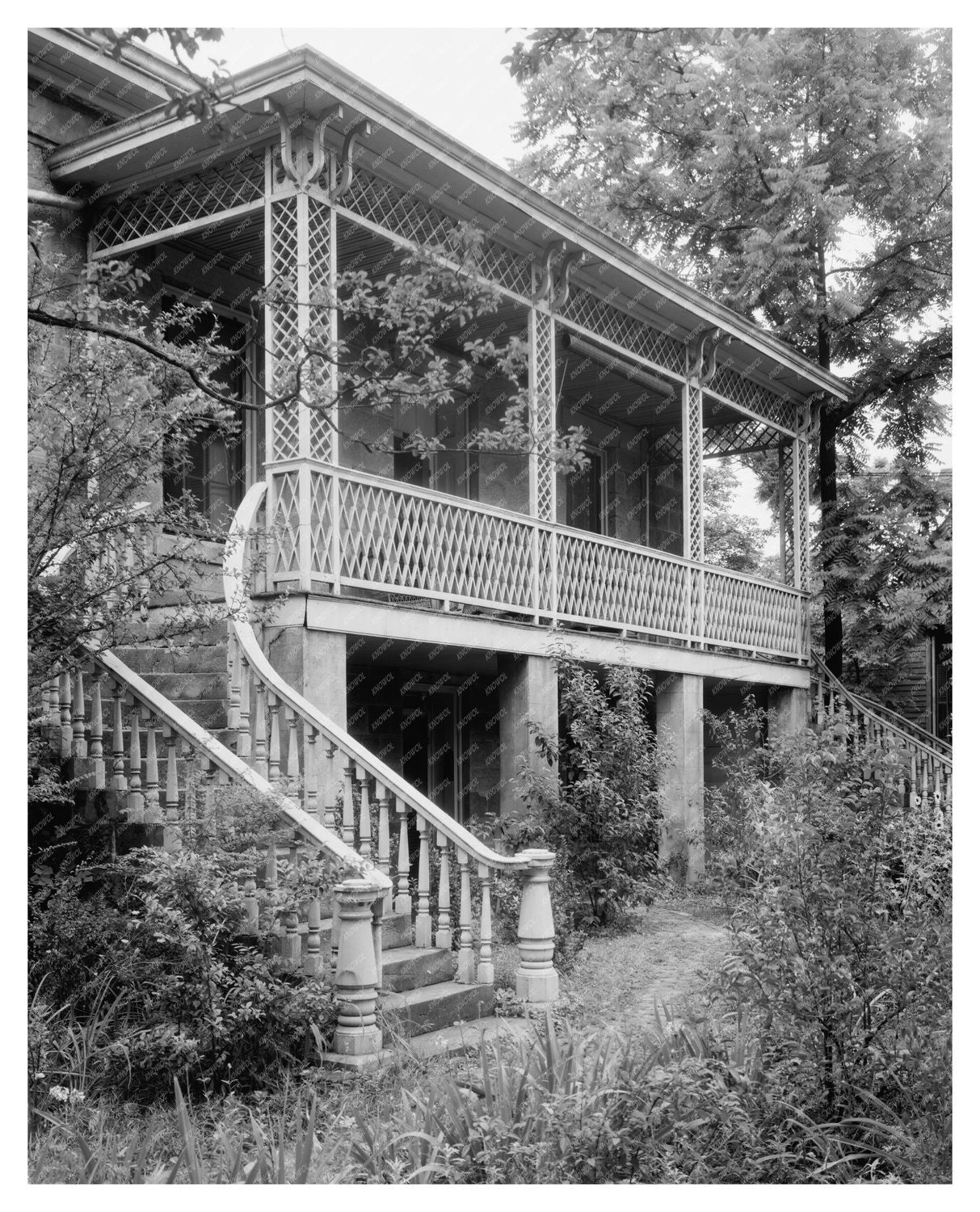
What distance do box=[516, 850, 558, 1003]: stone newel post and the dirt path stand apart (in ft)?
0.79

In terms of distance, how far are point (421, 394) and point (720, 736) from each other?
713cm

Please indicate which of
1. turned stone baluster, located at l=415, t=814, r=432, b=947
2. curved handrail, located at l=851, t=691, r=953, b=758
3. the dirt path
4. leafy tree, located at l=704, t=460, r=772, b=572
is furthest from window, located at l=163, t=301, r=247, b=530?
leafy tree, located at l=704, t=460, r=772, b=572

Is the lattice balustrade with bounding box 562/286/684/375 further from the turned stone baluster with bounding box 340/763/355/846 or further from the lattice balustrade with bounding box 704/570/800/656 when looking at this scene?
the turned stone baluster with bounding box 340/763/355/846

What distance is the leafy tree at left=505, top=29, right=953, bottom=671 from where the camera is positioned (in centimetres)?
1616

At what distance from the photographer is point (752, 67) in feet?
53.8

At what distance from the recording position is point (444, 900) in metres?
7.62

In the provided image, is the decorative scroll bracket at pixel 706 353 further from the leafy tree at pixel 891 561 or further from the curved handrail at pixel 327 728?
the curved handrail at pixel 327 728

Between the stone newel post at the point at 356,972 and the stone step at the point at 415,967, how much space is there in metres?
0.75

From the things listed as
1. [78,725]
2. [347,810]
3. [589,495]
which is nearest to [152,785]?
[78,725]

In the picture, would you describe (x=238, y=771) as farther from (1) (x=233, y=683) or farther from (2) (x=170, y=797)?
(1) (x=233, y=683)

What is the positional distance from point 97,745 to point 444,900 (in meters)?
2.26

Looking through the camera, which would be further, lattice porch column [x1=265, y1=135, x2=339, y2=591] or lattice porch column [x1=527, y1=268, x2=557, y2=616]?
lattice porch column [x1=527, y1=268, x2=557, y2=616]

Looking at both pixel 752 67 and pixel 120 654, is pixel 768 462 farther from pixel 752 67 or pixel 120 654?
pixel 120 654

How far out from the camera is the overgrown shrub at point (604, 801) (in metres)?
10.3
